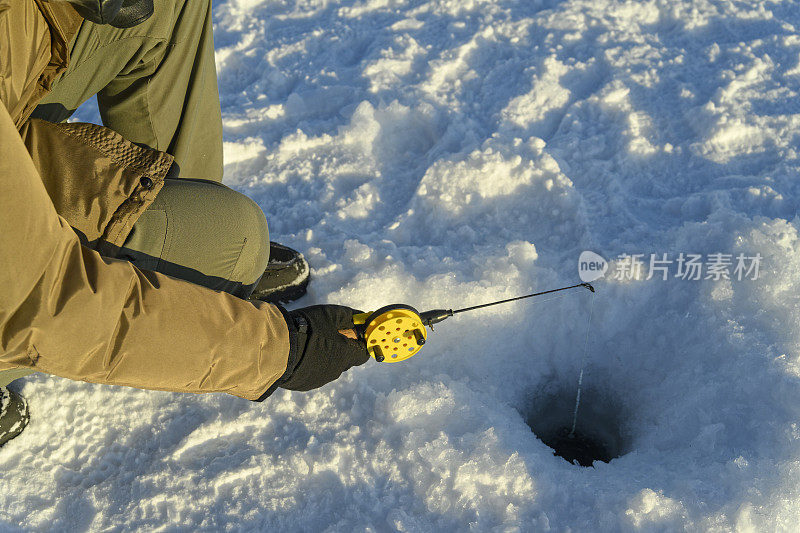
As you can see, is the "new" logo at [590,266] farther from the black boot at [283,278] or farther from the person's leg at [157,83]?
the person's leg at [157,83]

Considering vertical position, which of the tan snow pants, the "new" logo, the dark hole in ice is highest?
the tan snow pants

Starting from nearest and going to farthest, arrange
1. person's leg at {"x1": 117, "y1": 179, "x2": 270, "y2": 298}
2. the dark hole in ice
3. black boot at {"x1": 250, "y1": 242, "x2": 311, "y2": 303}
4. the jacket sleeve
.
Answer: the jacket sleeve
person's leg at {"x1": 117, "y1": 179, "x2": 270, "y2": 298}
the dark hole in ice
black boot at {"x1": 250, "y1": 242, "x2": 311, "y2": 303}

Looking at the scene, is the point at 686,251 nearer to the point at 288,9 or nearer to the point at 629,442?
the point at 629,442

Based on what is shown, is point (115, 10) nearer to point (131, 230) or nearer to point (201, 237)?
point (131, 230)

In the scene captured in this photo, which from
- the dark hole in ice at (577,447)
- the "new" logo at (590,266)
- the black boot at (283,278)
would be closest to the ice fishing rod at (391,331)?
the black boot at (283,278)

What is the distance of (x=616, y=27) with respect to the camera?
3.96 metres

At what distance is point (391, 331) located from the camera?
187 centimetres

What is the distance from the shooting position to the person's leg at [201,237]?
1.97 m

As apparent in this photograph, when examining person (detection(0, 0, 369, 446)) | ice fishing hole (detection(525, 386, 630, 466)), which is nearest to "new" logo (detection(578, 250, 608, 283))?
ice fishing hole (detection(525, 386, 630, 466))

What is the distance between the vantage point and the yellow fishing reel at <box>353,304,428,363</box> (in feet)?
6.06

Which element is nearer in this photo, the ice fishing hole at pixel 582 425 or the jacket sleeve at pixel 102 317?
the jacket sleeve at pixel 102 317

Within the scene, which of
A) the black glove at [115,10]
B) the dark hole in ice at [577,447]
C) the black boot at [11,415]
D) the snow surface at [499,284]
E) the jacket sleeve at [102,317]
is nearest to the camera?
the jacket sleeve at [102,317]

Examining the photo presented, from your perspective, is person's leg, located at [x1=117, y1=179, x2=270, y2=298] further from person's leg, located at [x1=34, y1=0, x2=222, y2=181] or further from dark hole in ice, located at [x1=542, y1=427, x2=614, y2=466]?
dark hole in ice, located at [x1=542, y1=427, x2=614, y2=466]

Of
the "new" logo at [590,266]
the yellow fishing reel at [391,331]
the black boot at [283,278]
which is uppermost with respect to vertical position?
the yellow fishing reel at [391,331]
